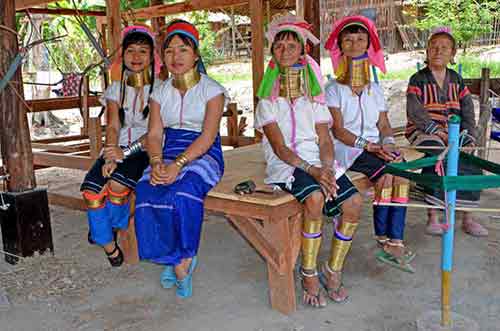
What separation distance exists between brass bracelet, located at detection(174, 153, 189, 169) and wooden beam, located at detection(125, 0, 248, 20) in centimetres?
346

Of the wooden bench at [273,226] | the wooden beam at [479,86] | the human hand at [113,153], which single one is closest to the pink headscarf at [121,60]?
the human hand at [113,153]

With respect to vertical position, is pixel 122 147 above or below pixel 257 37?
below

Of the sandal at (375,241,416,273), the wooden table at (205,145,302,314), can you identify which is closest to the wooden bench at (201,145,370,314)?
the wooden table at (205,145,302,314)

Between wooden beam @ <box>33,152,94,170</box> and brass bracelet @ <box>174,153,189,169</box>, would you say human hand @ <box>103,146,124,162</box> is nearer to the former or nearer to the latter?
brass bracelet @ <box>174,153,189,169</box>

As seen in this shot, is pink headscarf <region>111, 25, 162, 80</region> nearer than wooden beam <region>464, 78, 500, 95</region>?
Yes

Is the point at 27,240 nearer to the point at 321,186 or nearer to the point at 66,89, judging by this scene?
the point at 321,186

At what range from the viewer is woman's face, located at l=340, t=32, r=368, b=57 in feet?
10.3

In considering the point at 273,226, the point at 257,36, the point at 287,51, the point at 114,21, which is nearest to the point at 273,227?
the point at 273,226

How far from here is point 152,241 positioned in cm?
270

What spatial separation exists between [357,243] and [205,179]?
1493 mm

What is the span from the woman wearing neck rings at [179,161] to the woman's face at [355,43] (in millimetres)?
805

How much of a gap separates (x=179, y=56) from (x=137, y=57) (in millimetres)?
463

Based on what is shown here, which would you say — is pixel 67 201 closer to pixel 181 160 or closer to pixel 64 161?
pixel 64 161

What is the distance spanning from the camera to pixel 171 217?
8.71ft
